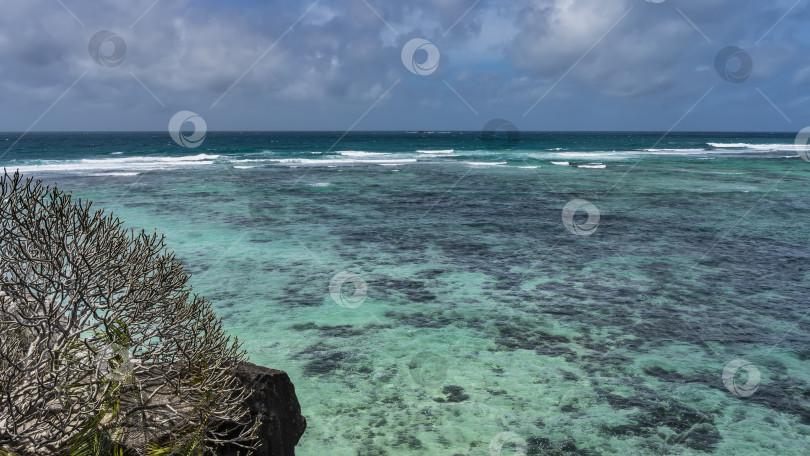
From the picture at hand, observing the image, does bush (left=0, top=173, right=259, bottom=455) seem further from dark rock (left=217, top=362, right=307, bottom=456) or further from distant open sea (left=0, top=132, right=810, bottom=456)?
distant open sea (left=0, top=132, right=810, bottom=456)

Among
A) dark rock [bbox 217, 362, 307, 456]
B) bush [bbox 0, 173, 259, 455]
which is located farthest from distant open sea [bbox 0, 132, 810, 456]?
bush [bbox 0, 173, 259, 455]

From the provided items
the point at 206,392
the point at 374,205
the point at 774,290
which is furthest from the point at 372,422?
the point at 374,205

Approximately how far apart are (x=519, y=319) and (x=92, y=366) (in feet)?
26.9

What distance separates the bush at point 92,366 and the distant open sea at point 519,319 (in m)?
2.34

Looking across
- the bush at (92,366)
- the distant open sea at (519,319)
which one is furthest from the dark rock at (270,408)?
the distant open sea at (519,319)

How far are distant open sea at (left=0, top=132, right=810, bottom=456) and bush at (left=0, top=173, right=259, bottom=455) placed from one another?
2.34 meters

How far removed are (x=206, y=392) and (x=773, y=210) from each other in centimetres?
2778

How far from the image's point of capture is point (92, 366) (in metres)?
4.07

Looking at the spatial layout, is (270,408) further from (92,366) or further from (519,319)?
(519,319)

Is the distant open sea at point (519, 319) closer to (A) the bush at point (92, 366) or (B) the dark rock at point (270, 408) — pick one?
(B) the dark rock at point (270, 408)

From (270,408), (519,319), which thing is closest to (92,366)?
(270,408)

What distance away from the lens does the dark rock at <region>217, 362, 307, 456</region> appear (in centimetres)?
514

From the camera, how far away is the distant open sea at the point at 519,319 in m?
6.91

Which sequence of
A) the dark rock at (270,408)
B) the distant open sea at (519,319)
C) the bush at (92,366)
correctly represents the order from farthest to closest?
the distant open sea at (519,319) → the dark rock at (270,408) → the bush at (92,366)
